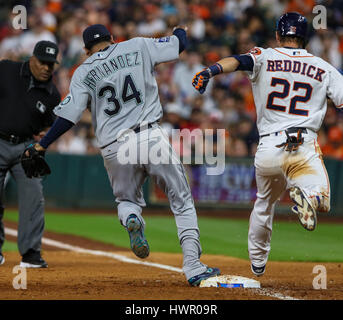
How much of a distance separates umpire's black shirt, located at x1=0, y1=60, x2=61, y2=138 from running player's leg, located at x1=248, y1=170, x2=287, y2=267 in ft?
9.46

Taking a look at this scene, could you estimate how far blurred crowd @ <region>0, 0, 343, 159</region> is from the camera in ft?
55.4

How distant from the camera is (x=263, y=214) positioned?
→ 276 inches

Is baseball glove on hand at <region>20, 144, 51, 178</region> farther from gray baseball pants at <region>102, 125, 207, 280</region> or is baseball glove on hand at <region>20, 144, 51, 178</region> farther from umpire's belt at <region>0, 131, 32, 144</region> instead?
umpire's belt at <region>0, 131, 32, 144</region>

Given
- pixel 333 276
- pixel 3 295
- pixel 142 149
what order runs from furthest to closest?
pixel 333 276, pixel 142 149, pixel 3 295

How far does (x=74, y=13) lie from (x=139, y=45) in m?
12.6

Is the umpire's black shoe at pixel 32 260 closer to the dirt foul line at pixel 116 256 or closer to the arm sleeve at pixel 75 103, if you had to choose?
the dirt foul line at pixel 116 256

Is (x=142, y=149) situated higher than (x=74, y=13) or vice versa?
(x=74, y=13)

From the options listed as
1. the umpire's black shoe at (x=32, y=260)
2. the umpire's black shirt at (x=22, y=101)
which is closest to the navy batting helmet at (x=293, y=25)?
the umpire's black shirt at (x=22, y=101)

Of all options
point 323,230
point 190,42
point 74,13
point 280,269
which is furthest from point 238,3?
point 280,269

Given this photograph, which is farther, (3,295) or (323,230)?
(323,230)

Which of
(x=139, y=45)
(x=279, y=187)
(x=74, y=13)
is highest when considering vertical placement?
(x=74, y=13)

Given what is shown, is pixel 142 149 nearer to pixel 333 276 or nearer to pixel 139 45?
pixel 139 45

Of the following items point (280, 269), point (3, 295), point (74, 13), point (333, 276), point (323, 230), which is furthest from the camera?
point (74, 13)

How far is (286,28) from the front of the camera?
22.2 feet
